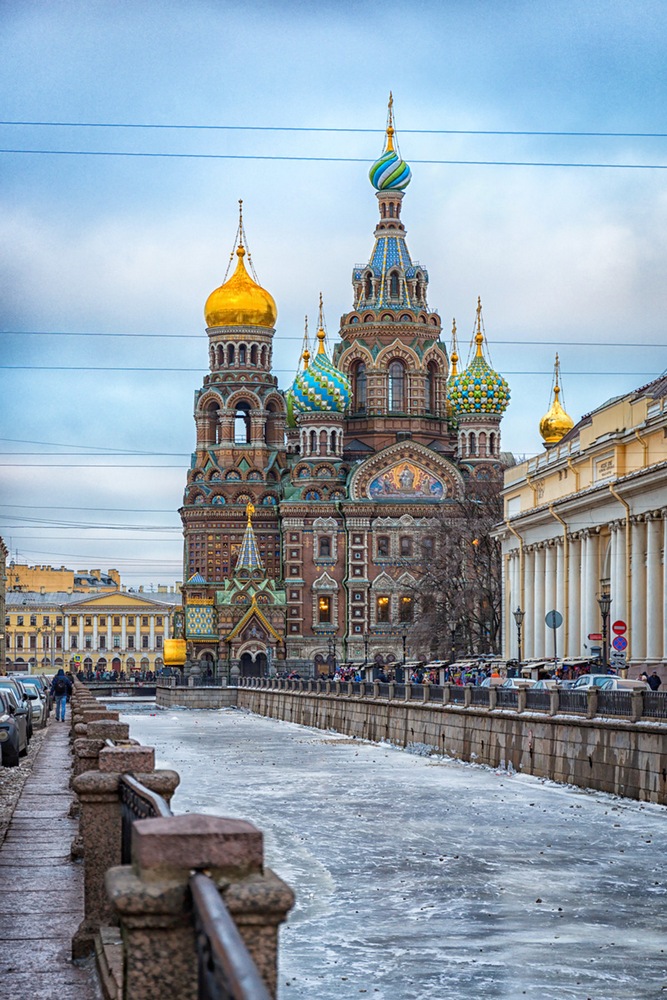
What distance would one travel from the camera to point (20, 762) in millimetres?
27781

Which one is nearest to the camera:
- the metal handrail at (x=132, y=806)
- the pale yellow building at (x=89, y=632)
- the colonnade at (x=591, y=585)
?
the metal handrail at (x=132, y=806)

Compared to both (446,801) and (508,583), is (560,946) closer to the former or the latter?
(446,801)

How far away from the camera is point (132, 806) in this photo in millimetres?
9242

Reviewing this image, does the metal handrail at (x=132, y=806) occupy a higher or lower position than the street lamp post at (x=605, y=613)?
lower

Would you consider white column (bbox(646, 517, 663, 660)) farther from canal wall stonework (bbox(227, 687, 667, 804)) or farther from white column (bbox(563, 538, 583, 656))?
white column (bbox(563, 538, 583, 656))

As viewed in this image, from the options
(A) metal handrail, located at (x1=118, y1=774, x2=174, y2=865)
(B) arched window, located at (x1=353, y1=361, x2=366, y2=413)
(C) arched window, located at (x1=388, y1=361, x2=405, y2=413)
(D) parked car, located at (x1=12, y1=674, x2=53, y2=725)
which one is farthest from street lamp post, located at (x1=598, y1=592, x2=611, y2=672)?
(B) arched window, located at (x1=353, y1=361, x2=366, y2=413)

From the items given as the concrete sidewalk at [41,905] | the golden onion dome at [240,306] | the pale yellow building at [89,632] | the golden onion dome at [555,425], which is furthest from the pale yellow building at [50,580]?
the concrete sidewalk at [41,905]

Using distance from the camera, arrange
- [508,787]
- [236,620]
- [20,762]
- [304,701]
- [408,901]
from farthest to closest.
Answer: [236,620] < [304,701] < [508,787] < [20,762] < [408,901]

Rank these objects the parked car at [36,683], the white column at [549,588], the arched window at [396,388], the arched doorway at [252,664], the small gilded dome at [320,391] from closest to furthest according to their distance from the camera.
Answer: the parked car at [36,683] → the white column at [549,588] → the arched doorway at [252,664] → the small gilded dome at [320,391] → the arched window at [396,388]

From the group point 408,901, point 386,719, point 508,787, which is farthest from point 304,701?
point 408,901

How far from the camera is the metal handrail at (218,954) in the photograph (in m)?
4.27

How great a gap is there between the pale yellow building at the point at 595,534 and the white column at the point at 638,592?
29mm

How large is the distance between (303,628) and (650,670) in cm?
5696

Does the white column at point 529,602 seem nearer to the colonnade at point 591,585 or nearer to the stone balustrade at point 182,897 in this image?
the colonnade at point 591,585
